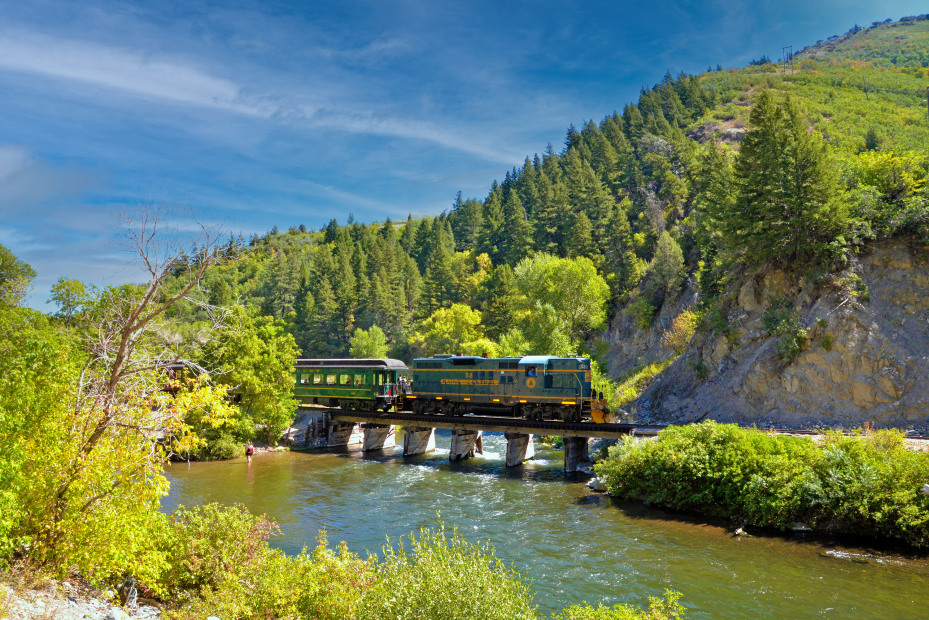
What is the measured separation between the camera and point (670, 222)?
259 feet

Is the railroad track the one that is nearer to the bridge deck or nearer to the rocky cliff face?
the bridge deck

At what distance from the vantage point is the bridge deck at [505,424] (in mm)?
32656

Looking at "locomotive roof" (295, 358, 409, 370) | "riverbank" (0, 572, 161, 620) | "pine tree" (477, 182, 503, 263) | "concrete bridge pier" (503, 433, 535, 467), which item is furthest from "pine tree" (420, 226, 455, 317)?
"riverbank" (0, 572, 161, 620)

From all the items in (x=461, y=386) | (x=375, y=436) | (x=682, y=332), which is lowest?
(x=375, y=436)

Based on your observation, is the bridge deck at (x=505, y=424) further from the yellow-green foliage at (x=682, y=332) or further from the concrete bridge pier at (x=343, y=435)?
the yellow-green foliage at (x=682, y=332)

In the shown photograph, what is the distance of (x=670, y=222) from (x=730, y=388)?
46.2 m

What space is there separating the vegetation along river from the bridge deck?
9.05 feet

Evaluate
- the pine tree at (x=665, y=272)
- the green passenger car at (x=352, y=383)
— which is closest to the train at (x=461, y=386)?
the green passenger car at (x=352, y=383)

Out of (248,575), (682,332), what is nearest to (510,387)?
(682,332)

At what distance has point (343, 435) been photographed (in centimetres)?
4962

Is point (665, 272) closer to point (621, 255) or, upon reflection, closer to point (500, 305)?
point (621, 255)

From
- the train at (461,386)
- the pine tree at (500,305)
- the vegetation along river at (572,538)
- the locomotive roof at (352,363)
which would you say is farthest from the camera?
the pine tree at (500,305)

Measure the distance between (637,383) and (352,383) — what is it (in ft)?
84.8

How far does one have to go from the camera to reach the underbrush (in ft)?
66.4
